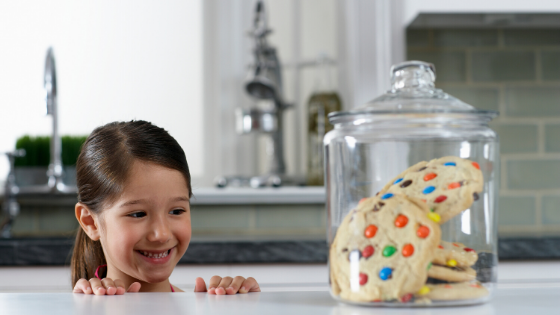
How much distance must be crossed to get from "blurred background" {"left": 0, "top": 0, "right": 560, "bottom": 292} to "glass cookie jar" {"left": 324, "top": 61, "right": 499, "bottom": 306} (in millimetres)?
1327

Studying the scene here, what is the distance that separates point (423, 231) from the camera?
36 cm

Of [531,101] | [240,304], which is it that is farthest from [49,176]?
[531,101]

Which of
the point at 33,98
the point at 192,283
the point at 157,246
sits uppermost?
the point at 33,98

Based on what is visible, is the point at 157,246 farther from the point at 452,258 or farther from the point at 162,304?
the point at 452,258

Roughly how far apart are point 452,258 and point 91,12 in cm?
184

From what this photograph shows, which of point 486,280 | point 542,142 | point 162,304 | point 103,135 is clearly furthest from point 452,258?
point 542,142

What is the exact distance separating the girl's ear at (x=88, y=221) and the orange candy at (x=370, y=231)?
61 cm

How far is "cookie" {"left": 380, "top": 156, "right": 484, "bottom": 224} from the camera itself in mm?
386

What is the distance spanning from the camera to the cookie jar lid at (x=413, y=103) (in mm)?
392

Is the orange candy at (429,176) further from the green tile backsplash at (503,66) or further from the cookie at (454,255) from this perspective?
the green tile backsplash at (503,66)

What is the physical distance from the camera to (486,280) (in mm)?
399

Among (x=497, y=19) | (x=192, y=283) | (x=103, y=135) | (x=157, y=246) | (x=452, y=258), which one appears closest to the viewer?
(x=452, y=258)

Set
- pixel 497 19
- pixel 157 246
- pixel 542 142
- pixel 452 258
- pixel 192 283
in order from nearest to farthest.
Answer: pixel 452 258, pixel 157 246, pixel 192 283, pixel 497 19, pixel 542 142

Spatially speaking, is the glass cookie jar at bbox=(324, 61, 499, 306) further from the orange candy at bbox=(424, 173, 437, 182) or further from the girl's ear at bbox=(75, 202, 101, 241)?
the girl's ear at bbox=(75, 202, 101, 241)
